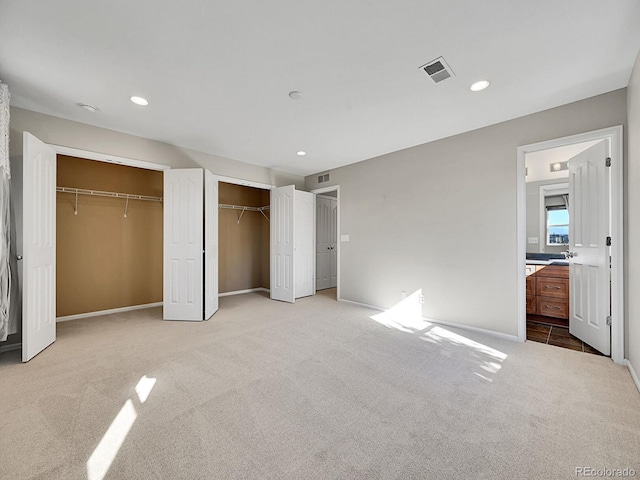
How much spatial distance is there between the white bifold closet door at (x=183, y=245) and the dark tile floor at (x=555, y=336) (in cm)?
450

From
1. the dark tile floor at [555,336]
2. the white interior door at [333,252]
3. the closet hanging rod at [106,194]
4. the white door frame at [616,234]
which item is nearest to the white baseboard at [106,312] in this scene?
the closet hanging rod at [106,194]

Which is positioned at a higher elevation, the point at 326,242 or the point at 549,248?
the point at 326,242

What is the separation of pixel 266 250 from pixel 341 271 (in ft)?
7.00

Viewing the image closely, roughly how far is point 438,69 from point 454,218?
2.00 meters

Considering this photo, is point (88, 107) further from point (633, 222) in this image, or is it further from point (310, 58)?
point (633, 222)

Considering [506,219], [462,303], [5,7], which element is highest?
[5,7]

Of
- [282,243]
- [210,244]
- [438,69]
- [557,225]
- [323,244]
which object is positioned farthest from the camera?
[323,244]

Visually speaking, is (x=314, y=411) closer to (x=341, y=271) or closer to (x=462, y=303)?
(x=462, y=303)

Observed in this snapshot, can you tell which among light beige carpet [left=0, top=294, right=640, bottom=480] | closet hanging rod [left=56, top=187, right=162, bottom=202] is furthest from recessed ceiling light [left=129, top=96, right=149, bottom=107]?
light beige carpet [left=0, top=294, right=640, bottom=480]

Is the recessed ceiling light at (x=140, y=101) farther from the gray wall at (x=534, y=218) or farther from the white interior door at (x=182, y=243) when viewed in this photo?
the gray wall at (x=534, y=218)

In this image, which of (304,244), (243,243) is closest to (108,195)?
(243,243)

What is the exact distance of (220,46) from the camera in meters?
1.98

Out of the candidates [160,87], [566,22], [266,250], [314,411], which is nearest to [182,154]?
[160,87]

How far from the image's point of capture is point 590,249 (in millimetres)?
2912
